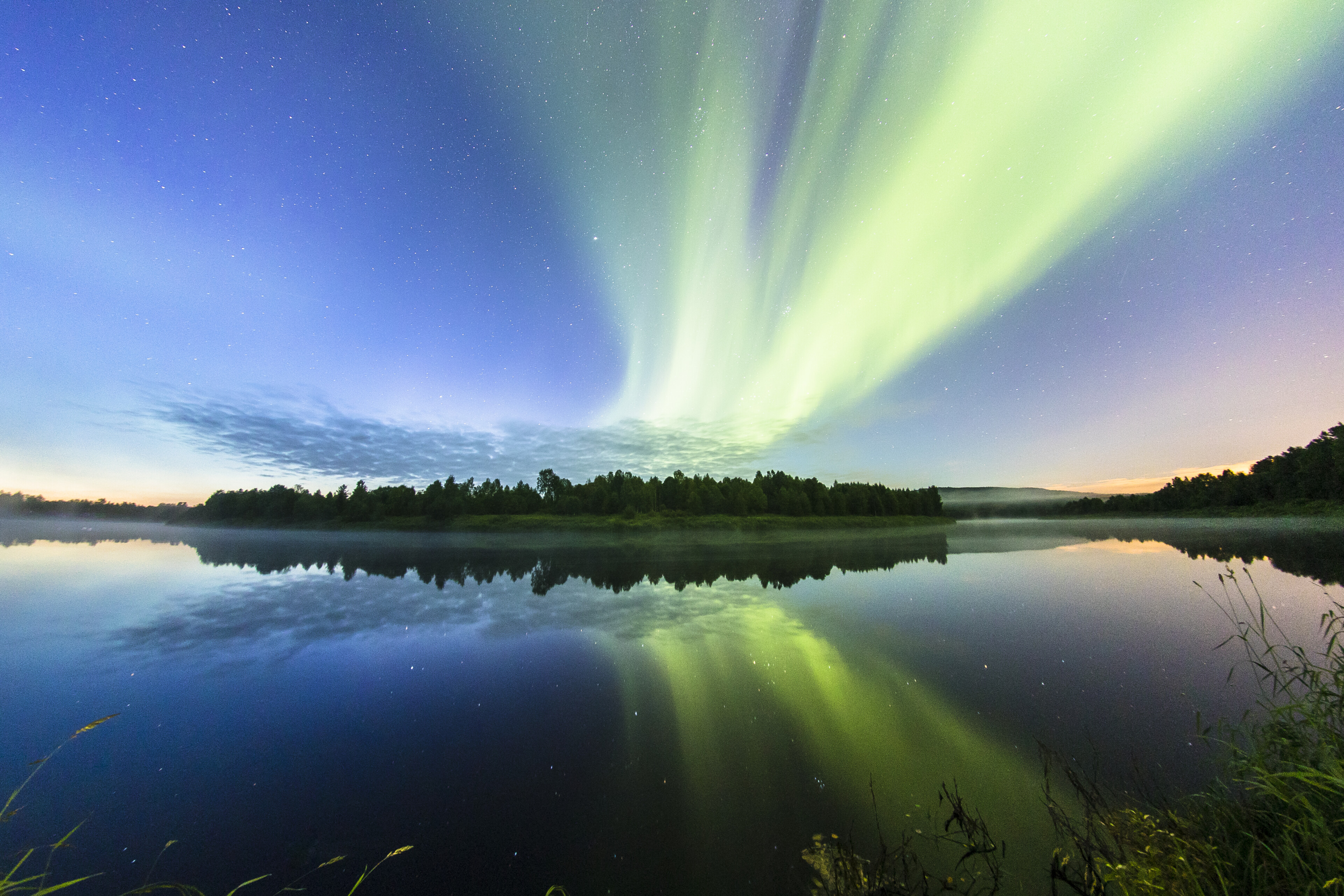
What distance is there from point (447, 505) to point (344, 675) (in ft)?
268

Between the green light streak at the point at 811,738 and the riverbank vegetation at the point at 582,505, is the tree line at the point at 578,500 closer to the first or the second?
the riverbank vegetation at the point at 582,505

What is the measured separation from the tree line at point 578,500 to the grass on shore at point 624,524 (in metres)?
1.61

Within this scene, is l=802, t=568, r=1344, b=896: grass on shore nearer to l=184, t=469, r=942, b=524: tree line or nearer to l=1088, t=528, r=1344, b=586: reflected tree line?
l=1088, t=528, r=1344, b=586: reflected tree line

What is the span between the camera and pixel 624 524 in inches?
2749

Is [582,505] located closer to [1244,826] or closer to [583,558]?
[583,558]

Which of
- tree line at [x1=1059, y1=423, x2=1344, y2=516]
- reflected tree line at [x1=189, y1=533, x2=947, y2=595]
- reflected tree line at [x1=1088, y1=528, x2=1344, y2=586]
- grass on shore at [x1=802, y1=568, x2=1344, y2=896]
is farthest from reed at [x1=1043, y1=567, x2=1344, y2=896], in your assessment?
tree line at [x1=1059, y1=423, x2=1344, y2=516]

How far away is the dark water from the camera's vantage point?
5.44 meters

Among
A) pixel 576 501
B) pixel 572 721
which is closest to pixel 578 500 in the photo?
pixel 576 501

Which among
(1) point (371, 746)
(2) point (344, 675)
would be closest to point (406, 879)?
(1) point (371, 746)

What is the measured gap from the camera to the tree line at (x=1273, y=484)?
2238 inches

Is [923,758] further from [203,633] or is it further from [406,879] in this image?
[203,633]

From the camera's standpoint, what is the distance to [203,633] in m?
14.7

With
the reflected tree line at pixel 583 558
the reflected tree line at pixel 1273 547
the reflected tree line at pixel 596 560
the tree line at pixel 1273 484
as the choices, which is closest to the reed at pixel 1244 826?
the reflected tree line at pixel 583 558

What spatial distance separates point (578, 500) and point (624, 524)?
56.8 feet
